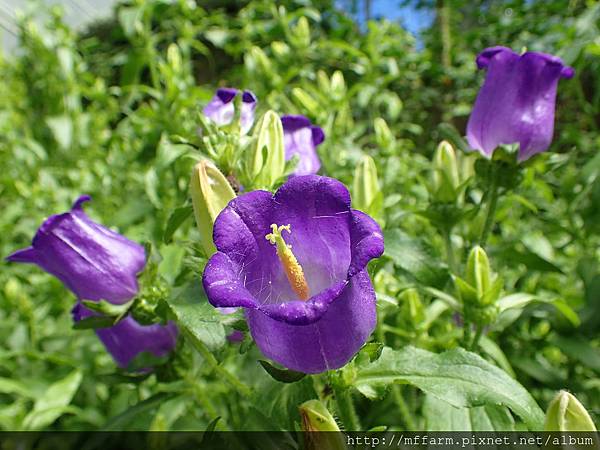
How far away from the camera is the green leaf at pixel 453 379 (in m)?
0.78

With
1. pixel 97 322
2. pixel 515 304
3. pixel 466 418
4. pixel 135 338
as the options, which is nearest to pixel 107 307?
pixel 97 322

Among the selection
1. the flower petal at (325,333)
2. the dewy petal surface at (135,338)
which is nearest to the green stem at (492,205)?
the flower petal at (325,333)

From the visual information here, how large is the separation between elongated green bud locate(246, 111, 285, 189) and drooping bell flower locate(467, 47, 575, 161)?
18.8 inches

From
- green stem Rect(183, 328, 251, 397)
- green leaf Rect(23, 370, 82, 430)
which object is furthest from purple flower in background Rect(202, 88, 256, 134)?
green leaf Rect(23, 370, 82, 430)

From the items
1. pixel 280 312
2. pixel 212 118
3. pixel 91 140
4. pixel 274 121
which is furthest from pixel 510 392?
pixel 91 140

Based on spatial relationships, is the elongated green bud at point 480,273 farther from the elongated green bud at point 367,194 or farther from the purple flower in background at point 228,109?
the purple flower in background at point 228,109

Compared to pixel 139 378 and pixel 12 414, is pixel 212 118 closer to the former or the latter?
pixel 139 378

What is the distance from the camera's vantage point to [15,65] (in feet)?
13.7

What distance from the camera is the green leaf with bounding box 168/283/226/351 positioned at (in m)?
0.80

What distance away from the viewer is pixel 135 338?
118 centimetres

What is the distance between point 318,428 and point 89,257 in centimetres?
57

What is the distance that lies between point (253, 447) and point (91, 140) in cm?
300

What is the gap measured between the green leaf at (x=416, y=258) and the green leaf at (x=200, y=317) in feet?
1.18

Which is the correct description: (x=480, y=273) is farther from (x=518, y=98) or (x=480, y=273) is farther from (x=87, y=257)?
(x=87, y=257)
